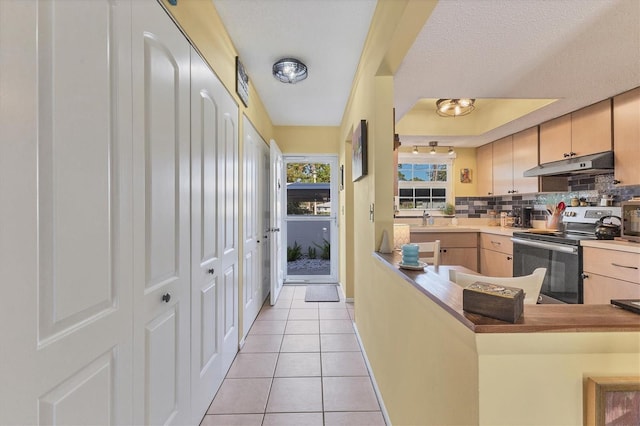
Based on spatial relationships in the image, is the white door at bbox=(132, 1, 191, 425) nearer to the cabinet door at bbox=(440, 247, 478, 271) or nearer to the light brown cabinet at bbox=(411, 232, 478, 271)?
the light brown cabinet at bbox=(411, 232, 478, 271)

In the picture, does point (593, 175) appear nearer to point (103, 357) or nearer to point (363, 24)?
point (363, 24)

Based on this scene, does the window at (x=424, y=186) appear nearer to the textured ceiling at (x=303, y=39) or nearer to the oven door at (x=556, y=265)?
the oven door at (x=556, y=265)

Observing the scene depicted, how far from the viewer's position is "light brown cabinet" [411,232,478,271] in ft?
12.3

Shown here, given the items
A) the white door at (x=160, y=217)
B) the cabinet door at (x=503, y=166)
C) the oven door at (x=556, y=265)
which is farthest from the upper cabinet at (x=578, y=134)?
the white door at (x=160, y=217)

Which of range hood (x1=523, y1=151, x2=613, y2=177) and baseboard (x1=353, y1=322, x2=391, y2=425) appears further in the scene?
range hood (x1=523, y1=151, x2=613, y2=177)

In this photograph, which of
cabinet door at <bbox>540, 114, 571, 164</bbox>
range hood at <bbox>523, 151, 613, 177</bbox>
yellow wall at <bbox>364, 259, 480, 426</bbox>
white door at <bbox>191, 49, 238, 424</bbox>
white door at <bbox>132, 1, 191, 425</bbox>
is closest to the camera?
yellow wall at <bbox>364, 259, 480, 426</bbox>

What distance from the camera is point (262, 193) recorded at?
3434 millimetres

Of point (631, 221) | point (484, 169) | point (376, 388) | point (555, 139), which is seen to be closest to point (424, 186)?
point (484, 169)

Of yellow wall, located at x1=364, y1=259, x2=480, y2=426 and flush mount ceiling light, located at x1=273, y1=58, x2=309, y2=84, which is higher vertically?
flush mount ceiling light, located at x1=273, y1=58, x2=309, y2=84

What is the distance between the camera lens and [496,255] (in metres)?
3.44

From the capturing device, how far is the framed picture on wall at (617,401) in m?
0.62

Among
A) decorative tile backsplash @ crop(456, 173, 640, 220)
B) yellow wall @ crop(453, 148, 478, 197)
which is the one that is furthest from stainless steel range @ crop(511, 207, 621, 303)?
yellow wall @ crop(453, 148, 478, 197)

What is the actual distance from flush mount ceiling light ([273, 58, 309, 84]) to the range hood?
2.72m

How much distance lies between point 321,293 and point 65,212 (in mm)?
3470
